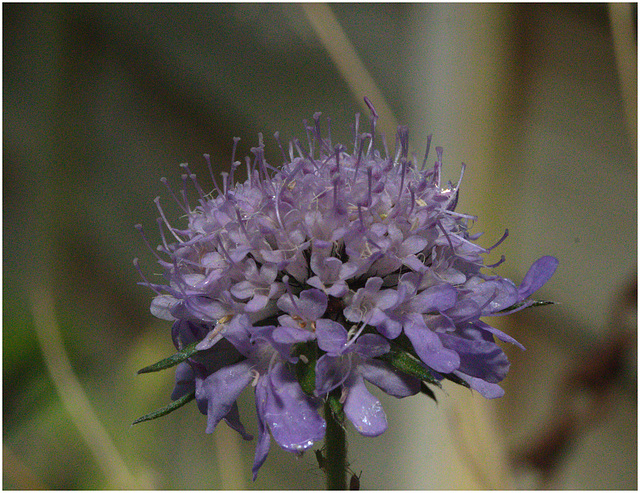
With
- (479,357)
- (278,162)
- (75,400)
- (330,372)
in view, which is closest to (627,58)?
(278,162)

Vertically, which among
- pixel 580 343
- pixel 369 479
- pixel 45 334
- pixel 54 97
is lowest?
pixel 369 479

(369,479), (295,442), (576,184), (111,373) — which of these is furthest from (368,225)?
(111,373)

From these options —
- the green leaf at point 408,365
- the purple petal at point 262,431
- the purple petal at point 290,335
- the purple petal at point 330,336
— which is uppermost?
the purple petal at point 290,335

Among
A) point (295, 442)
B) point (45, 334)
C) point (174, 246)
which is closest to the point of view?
point (295, 442)

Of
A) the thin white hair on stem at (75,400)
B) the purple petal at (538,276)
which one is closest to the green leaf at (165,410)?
the purple petal at (538,276)

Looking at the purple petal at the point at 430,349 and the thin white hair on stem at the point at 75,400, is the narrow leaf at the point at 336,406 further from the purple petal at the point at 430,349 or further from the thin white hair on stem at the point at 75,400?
the thin white hair on stem at the point at 75,400

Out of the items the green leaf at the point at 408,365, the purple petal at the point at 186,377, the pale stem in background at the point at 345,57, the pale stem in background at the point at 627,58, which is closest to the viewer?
the green leaf at the point at 408,365

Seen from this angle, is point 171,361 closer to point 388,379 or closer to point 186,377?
point 186,377

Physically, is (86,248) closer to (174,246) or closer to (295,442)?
(174,246)

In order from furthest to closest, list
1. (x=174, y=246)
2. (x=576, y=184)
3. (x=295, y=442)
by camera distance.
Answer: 1. (x=576, y=184)
2. (x=174, y=246)
3. (x=295, y=442)
